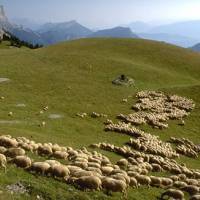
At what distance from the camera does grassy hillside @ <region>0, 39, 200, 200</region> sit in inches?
1411

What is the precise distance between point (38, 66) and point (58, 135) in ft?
116

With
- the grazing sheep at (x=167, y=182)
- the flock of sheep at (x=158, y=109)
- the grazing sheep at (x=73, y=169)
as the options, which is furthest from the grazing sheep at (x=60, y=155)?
the flock of sheep at (x=158, y=109)

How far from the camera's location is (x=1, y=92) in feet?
168

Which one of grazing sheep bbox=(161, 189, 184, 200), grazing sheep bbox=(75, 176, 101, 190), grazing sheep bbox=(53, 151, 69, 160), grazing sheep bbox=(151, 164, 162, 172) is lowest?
grazing sheep bbox=(151, 164, 162, 172)

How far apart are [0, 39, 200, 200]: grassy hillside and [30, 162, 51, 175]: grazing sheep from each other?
656 millimetres

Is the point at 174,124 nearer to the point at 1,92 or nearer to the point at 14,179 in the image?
the point at 1,92

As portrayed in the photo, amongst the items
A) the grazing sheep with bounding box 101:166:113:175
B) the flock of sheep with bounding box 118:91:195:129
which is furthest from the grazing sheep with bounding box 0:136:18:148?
the flock of sheep with bounding box 118:91:195:129

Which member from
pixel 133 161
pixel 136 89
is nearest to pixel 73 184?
pixel 133 161

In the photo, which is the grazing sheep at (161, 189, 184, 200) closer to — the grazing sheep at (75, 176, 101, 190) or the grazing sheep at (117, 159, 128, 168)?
the grazing sheep at (75, 176, 101, 190)

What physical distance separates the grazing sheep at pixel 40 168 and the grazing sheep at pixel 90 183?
6.82ft

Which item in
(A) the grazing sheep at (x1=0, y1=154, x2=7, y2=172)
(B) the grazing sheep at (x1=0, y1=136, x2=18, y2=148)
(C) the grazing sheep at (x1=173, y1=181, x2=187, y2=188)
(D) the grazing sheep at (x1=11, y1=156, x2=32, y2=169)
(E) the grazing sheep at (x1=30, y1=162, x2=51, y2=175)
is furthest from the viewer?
(B) the grazing sheep at (x1=0, y1=136, x2=18, y2=148)

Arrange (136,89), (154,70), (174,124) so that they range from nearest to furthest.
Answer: (174,124) → (136,89) → (154,70)

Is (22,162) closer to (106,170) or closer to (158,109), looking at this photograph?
(106,170)

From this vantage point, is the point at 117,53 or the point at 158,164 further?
the point at 117,53
